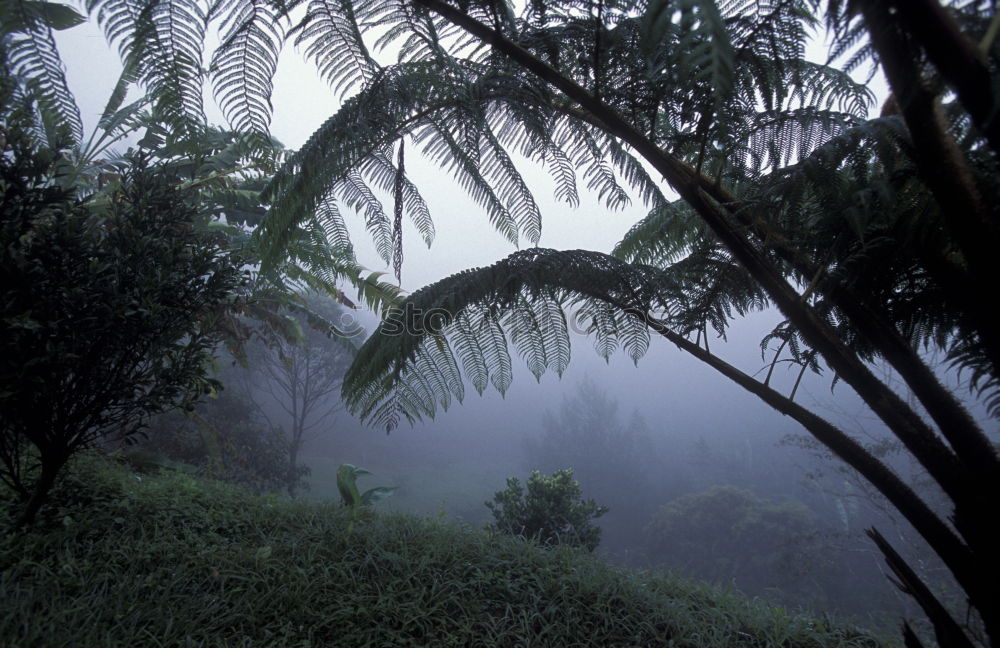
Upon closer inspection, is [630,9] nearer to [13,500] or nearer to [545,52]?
[545,52]

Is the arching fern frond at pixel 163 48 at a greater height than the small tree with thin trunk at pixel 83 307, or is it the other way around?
the arching fern frond at pixel 163 48

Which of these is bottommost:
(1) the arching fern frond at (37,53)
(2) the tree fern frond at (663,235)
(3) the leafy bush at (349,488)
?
(3) the leafy bush at (349,488)

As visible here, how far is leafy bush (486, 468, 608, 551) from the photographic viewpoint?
13.7 feet

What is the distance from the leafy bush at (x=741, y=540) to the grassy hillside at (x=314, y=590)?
7798mm

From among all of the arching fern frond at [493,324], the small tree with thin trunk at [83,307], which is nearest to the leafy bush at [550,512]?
the arching fern frond at [493,324]

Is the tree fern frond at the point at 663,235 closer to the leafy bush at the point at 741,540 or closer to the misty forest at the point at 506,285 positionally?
the misty forest at the point at 506,285

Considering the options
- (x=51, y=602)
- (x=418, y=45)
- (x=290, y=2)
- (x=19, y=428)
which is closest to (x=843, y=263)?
(x=418, y=45)

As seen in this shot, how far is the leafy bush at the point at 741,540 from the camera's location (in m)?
8.90

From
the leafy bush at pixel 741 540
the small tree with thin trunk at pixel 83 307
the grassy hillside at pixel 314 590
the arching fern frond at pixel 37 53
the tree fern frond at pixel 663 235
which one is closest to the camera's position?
the arching fern frond at pixel 37 53

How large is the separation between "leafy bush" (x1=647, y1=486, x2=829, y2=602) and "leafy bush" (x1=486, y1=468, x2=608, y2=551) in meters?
5.80

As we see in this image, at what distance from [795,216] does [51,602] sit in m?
2.79

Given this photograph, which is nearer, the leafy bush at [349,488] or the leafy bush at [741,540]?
the leafy bush at [349,488]

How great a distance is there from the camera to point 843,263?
1.20 metres

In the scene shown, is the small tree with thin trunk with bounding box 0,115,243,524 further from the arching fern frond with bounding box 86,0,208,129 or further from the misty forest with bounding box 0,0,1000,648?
the arching fern frond with bounding box 86,0,208,129
